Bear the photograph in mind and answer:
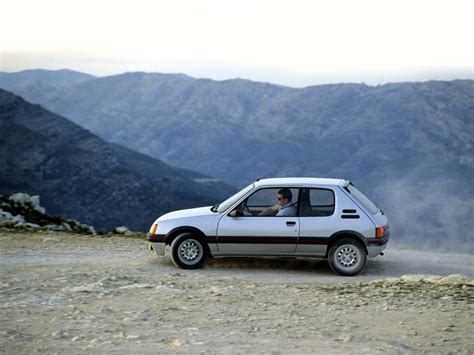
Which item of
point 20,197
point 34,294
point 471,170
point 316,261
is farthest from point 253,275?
point 471,170

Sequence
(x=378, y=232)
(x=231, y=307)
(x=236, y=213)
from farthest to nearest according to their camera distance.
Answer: (x=236, y=213)
(x=378, y=232)
(x=231, y=307)

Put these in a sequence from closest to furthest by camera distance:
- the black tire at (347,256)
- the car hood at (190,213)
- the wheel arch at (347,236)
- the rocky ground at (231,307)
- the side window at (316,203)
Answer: the rocky ground at (231,307) → the wheel arch at (347,236) → the black tire at (347,256) → the side window at (316,203) → the car hood at (190,213)

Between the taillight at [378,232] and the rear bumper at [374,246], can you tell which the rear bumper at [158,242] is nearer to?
the rear bumper at [374,246]

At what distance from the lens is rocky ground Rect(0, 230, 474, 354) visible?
21.1 feet

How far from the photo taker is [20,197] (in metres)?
27.0

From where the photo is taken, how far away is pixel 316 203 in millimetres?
10625

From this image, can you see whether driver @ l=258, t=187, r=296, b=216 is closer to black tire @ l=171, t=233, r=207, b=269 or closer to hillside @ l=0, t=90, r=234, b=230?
black tire @ l=171, t=233, r=207, b=269

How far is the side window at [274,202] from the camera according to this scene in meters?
10.5

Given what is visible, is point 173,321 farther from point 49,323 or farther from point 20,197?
point 20,197

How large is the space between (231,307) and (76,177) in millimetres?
110439

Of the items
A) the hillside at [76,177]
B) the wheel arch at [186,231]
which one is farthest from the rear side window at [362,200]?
the hillside at [76,177]

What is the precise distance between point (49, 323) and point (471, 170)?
195 metres

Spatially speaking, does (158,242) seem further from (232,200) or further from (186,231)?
(232,200)

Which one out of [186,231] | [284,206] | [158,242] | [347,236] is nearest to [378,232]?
[347,236]
